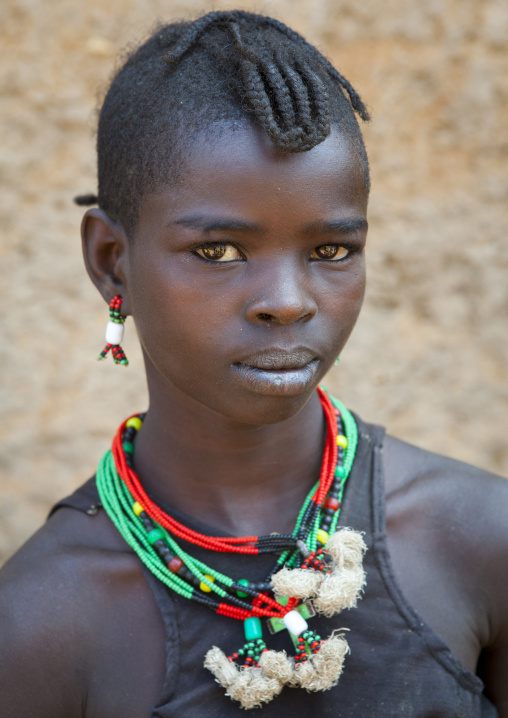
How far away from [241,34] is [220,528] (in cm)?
111

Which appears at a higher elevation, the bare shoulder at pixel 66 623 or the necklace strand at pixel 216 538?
the necklace strand at pixel 216 538

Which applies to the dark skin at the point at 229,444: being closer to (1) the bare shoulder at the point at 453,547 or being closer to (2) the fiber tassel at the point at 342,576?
(1) the bare shoulder at the point at 453,547

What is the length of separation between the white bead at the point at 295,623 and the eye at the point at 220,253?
0.76 meters

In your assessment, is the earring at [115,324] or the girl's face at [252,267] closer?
the girl's face at [252,267]

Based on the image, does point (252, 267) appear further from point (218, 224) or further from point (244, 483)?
point (244, 483)

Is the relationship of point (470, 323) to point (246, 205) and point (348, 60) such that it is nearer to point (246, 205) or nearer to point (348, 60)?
point (348, 60)

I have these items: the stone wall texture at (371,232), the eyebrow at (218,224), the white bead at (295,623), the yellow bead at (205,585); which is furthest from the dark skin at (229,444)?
the stone wall texture at (371,232)

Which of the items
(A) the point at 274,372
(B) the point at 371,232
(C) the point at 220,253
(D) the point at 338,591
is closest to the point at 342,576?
(D) the point at 338,591

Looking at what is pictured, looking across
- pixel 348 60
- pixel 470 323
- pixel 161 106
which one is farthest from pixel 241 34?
pixel 470 323

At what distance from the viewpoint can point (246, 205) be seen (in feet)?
4.95

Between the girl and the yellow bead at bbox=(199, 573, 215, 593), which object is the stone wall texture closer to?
the girl

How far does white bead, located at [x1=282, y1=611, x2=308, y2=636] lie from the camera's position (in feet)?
5.52

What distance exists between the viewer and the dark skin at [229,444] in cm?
154

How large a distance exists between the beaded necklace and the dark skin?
64 mm
